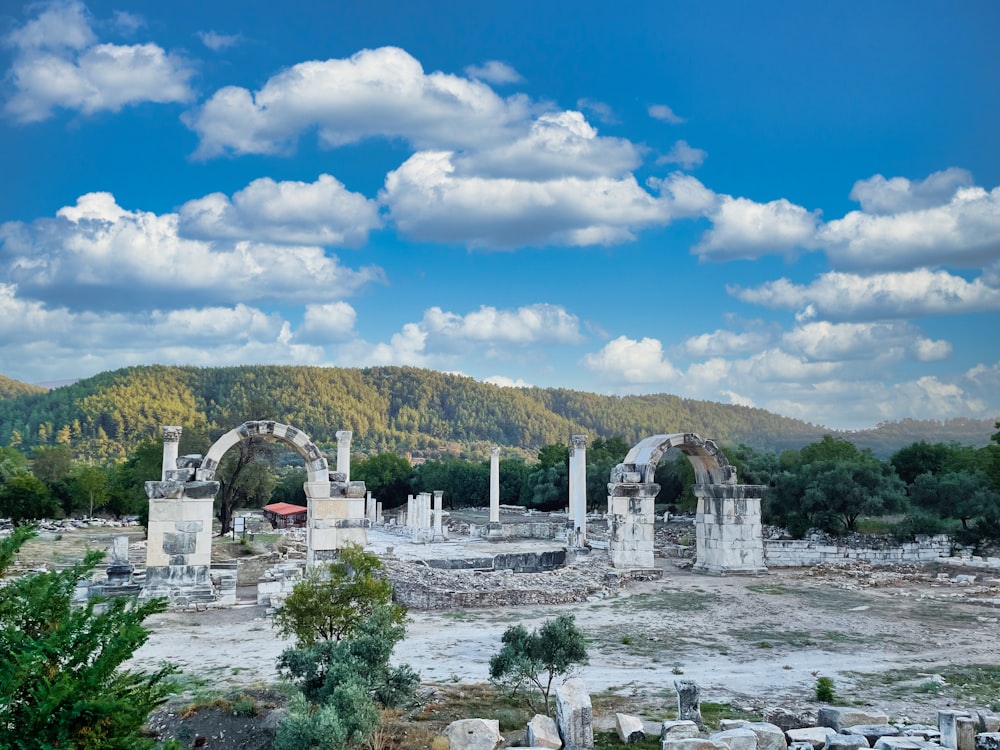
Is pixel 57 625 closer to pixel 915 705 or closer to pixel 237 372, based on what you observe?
pixel 915 705

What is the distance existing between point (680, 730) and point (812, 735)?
1435 millimetres

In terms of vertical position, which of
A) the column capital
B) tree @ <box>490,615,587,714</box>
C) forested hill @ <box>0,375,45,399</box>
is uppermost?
forested hill @ <box>0,375,45,399</box>

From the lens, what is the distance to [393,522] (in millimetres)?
52312

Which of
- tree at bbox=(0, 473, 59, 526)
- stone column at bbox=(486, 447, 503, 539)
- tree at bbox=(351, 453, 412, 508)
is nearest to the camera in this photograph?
stone column at bbox=(486, 447, 503, 539)

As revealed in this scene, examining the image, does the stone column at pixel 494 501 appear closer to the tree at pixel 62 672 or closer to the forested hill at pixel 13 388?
the tree at pixel 62 672

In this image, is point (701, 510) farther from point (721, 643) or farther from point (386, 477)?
point (386, 477)

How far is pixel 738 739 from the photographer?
7898 mm

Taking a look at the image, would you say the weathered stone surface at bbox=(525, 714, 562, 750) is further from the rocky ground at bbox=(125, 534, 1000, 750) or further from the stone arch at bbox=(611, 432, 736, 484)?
the stone arch at bbox=(611, 432, 736, 484)

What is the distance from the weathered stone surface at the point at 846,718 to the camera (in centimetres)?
871

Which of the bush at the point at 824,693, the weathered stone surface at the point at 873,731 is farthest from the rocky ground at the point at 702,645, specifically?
the weathered stone surface at the point at 873,731

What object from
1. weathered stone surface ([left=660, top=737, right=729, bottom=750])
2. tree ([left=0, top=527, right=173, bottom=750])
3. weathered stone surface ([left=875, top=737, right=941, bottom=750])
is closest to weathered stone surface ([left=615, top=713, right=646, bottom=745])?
weathered stone surface ([left=660, top=737, right=729, bottom=750])

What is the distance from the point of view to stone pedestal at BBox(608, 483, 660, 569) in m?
22.5

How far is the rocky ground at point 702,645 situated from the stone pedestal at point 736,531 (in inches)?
60.5

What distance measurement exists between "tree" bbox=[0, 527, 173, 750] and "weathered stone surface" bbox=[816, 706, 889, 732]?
6831mm
